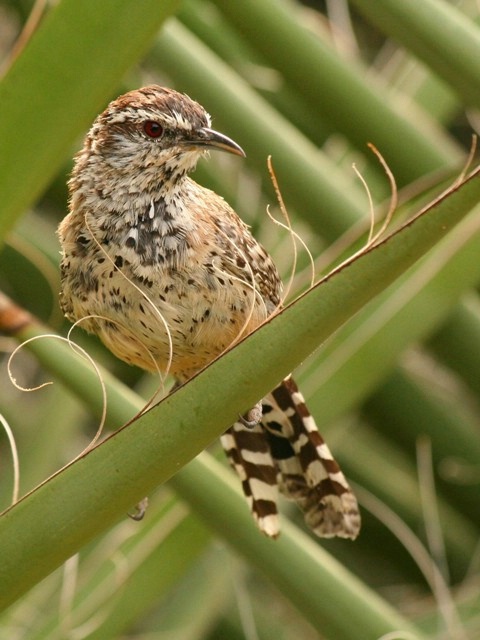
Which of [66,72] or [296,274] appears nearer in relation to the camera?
[66,72]

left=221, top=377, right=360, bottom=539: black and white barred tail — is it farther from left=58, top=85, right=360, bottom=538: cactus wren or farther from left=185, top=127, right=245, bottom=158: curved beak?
left=185, top=127, right=245, bottom=158: curved beak

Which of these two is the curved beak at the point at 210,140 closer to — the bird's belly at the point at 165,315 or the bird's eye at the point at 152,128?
the bird's eye at the point at 152,128

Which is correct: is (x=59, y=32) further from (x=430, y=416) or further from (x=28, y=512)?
(x=430, y=416)

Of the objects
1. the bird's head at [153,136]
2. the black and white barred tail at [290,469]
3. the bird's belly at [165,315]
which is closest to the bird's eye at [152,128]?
the bird's head at [153,136]

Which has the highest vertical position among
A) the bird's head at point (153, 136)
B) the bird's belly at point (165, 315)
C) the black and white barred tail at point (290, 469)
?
the bird's head at point (153, 136)

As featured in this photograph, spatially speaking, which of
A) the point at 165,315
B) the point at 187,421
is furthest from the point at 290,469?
the point at 187,421

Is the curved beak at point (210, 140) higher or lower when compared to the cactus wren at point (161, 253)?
higher

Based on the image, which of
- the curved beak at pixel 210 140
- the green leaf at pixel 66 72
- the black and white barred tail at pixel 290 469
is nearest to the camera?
the green leaf at pixel 66 72

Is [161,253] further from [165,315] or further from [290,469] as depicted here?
[290,469]
